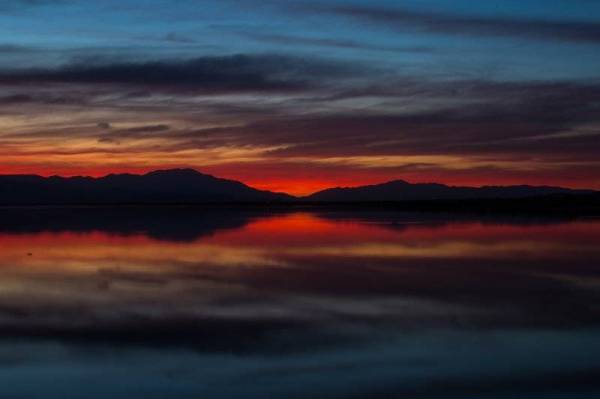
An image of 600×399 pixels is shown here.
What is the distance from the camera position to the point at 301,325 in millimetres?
12062

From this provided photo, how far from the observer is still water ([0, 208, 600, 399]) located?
881cm

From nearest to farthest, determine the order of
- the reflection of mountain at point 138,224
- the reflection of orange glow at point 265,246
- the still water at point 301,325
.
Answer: the still water at point 301,325, the reflection of orange glow at point 265,246, the reflection of mountain at point 138,224

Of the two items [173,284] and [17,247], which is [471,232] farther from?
[173,284]

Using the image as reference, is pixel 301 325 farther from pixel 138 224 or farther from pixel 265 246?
pixel 138 224

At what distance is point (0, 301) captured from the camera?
14602mm

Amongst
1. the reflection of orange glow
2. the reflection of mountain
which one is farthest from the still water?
the reflection of mountain

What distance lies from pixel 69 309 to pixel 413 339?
19.7ft

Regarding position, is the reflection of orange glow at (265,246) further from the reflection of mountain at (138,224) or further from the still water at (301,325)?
the reflection of mountain at (138,224)

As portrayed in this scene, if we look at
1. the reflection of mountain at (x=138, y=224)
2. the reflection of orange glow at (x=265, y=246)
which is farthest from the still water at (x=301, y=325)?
the reflection of mountain at (x=138, y=224)

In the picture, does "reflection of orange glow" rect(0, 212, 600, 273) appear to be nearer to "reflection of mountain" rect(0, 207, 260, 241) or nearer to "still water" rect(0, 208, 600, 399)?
"still water" rect(0, 208, 600, 399)

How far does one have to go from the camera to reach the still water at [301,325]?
8807mm

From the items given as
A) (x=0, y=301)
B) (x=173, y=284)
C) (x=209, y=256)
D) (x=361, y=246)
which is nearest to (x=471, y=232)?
(x=361, y=246)

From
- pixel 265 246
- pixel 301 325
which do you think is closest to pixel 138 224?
pixel 265 246

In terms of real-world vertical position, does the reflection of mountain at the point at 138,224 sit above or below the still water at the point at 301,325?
above
